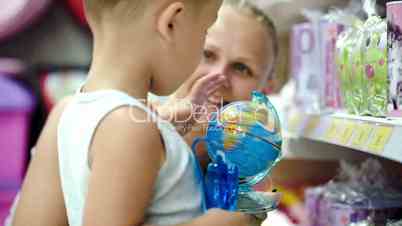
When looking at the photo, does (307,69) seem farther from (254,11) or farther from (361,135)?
(361,135)

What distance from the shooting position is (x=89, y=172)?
42.0 inches

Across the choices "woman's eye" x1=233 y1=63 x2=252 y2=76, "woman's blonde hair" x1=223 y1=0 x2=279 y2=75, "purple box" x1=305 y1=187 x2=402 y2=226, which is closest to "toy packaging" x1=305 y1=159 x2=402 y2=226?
"purple box" x1=305 y1=187 x2=402 y2=226

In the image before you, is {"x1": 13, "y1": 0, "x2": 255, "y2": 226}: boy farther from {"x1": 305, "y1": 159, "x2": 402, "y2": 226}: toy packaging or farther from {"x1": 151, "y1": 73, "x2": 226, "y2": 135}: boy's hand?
{"x1": 305, "y1": 159, "x2": 402, "y2": 226}: toy packaging

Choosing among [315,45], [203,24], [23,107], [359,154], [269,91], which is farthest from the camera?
[23,107]

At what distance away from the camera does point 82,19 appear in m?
2.83

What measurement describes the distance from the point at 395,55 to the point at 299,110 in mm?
696

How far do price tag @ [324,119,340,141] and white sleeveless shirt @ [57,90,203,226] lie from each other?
1.13ft

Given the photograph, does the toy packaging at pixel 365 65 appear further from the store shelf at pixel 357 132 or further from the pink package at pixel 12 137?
the pink package at pixel 12 137

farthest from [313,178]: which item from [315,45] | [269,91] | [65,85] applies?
[65,85]

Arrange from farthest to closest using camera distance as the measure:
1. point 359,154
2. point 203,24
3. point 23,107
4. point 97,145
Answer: point 23,107, point 359,154, point 203,24, point 97,145

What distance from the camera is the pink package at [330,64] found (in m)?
1.49

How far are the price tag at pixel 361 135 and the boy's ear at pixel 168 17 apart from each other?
39 cm

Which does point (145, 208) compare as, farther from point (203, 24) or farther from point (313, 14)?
point (313, 14)

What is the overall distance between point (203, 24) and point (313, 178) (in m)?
1.19
